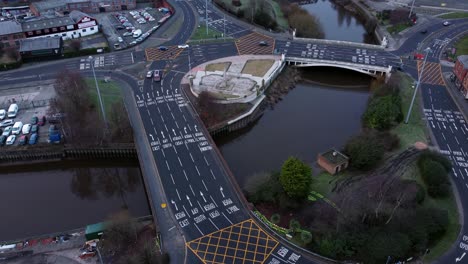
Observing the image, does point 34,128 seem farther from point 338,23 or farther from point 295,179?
point 338,23

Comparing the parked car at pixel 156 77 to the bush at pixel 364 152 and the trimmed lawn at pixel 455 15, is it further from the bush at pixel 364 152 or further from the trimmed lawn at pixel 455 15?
the trimmed lawn at pixel 455 15

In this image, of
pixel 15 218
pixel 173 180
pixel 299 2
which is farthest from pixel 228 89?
pixel 299 2

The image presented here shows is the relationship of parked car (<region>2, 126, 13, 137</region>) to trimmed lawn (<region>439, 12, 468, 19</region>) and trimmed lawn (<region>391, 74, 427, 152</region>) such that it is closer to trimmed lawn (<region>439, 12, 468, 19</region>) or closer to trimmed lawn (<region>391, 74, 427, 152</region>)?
trimmed lawn (<region>391, 74, 427, 152</region>)

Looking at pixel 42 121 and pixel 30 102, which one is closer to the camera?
pixel 42 121

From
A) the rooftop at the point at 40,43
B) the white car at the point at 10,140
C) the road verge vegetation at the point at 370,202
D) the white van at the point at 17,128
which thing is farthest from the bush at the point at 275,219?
the rooftop at the point at 40,43

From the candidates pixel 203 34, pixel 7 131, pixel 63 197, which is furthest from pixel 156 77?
pixel 63 197
